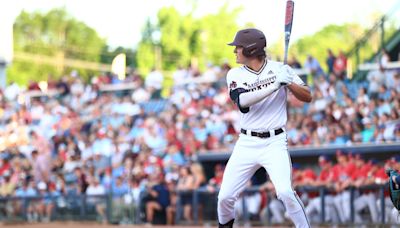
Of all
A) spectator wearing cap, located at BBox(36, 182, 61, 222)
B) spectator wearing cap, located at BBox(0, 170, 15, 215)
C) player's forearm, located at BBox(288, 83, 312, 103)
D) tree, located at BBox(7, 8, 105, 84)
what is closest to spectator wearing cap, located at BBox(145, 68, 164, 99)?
spectator wearing cap, located at BBox(0, 170, 15, 215)

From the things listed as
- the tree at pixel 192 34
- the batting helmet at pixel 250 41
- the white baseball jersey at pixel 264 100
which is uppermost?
the tree at pixel 192 34

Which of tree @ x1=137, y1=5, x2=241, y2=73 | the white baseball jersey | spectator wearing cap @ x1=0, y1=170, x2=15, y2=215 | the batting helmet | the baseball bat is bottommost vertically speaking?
spectator wearing cap @ x1=0, y1=170, x2=15, y2=215

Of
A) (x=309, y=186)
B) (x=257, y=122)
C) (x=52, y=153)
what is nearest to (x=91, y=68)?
(x=52, y=153)

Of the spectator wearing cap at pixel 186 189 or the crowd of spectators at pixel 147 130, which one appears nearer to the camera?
the spectator wearing cap at pixel 186 189

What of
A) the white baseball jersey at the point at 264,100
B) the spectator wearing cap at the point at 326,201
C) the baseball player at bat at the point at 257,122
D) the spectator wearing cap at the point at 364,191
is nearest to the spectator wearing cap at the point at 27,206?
the spectator wearing cap at the point at 326,201

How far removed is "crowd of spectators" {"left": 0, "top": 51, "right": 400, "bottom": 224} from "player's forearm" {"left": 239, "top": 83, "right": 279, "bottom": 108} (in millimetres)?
8339

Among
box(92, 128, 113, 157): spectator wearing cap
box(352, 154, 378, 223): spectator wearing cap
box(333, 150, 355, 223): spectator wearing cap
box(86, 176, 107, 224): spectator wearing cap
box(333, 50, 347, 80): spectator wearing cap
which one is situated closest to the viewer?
box(352, 154, 378, 223): spectator wearing cap

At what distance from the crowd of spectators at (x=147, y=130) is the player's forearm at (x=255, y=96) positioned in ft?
27.4

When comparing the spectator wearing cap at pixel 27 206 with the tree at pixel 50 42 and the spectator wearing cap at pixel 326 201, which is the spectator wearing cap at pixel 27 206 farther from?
the tree at pixel 50 42

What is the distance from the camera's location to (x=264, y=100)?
332 inches

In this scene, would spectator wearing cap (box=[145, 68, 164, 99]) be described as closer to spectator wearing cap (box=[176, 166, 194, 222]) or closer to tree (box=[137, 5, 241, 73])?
spectator wearing cap (box=[176, 166, 194, 222])

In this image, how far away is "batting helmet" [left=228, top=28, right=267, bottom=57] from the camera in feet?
27.5

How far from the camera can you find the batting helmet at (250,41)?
8391 millimetres

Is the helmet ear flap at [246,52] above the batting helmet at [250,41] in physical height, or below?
below
